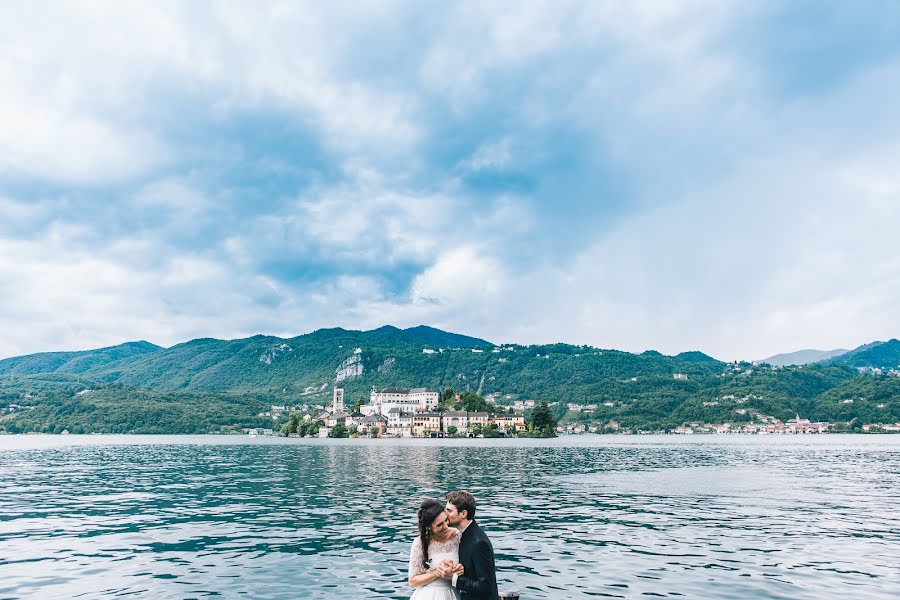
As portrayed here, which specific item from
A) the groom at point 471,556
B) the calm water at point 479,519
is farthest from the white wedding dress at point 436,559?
the calm water at point 479,519

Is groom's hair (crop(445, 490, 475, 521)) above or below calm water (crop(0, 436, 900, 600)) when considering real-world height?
above

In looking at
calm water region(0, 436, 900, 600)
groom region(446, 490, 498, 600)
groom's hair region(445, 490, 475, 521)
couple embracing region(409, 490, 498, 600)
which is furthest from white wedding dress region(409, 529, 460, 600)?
calm water region(0, 436, 900, 600)

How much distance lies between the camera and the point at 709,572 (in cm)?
2116

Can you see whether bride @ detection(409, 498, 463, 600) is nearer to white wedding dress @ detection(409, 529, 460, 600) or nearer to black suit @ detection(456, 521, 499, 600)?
white wedding dress @ detection(409, 529, 460, 600)

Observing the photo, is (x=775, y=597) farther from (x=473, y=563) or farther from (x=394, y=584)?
(x=473, y=563)

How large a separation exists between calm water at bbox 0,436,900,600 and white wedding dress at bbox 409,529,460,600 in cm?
920

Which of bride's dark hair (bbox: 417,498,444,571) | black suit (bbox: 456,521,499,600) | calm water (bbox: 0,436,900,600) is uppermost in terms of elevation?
bride's dark hair (bbox: 417,498,444,571)

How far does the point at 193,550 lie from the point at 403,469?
46823 mm

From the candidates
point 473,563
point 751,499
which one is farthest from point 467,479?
point 473,563

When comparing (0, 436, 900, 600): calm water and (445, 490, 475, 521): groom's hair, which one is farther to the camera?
(0, 436, 900, 600): calm water

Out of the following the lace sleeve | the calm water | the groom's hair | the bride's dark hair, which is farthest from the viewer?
the calm water

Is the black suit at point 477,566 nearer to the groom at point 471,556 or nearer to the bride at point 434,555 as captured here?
the groom at point 471,556

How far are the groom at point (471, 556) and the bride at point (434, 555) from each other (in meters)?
0.13

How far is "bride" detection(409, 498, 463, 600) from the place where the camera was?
10.1m
